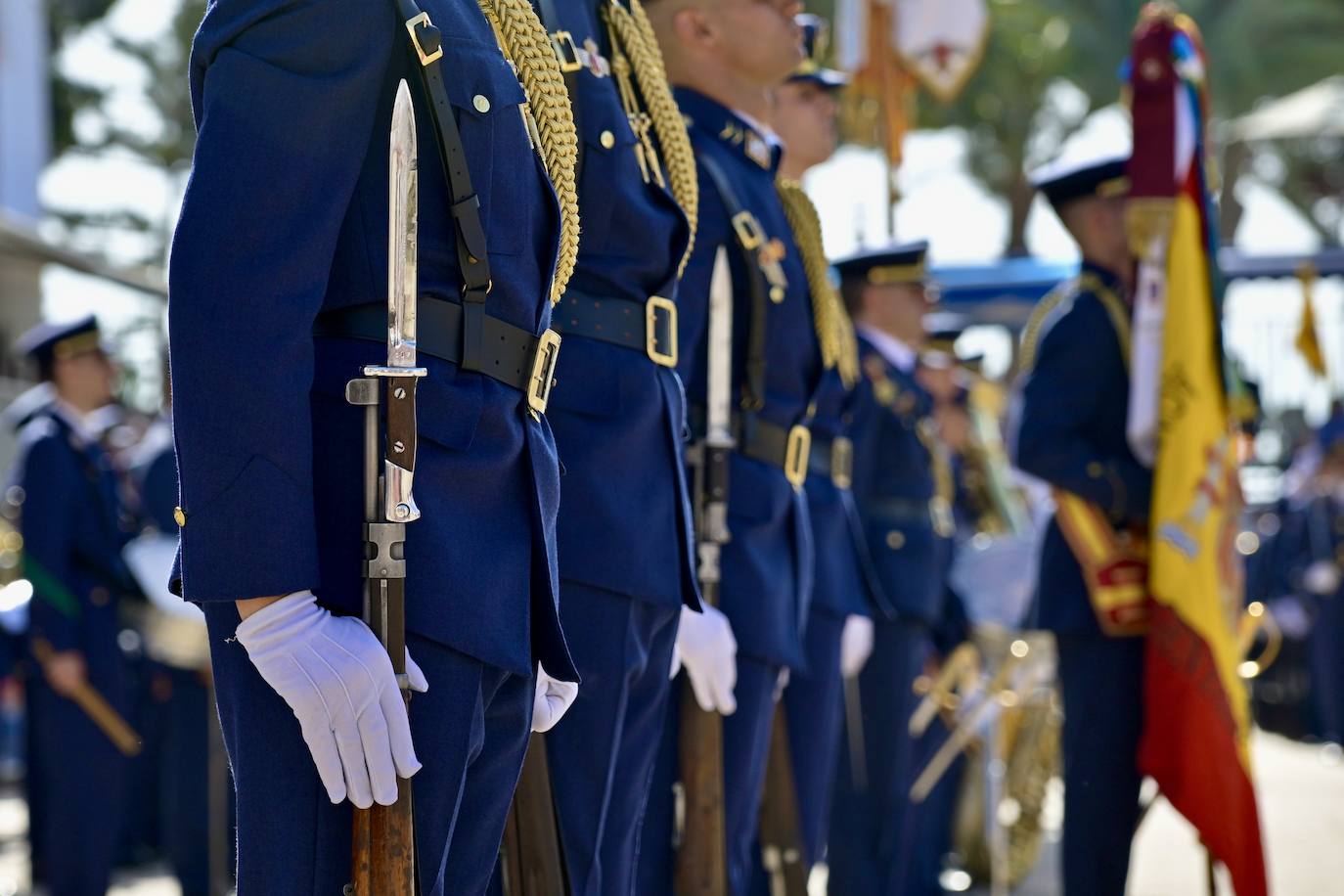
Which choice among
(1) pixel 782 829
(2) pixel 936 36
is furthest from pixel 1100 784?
(2) pixel 936 36

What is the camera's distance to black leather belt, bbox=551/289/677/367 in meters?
3.07

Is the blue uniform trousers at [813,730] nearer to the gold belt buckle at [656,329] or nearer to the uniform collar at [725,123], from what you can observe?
the uniform collar at [725,123]

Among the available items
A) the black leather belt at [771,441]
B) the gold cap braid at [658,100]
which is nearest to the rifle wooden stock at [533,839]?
the gold cap braid at [658,100]

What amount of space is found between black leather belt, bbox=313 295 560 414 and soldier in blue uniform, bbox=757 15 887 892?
171cm

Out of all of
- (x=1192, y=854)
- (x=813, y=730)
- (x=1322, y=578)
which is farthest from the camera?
(x=1322, y=578)

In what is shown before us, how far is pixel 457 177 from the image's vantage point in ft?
7.82

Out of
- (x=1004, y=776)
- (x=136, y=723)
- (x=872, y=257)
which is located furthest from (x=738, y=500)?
(x=136, y=723)

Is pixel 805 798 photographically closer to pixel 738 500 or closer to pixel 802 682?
pixel 802 682

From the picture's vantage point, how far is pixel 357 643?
217cm

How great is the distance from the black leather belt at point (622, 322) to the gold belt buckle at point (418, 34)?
75cm

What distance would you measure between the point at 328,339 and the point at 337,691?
451 mm

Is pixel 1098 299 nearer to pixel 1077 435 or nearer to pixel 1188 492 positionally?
pixel 1077 435

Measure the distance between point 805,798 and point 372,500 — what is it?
2247 millimetres

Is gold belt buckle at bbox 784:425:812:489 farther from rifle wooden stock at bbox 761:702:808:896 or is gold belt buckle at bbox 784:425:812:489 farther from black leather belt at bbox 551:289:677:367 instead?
black leather belt at bbox 551:289:677:367
